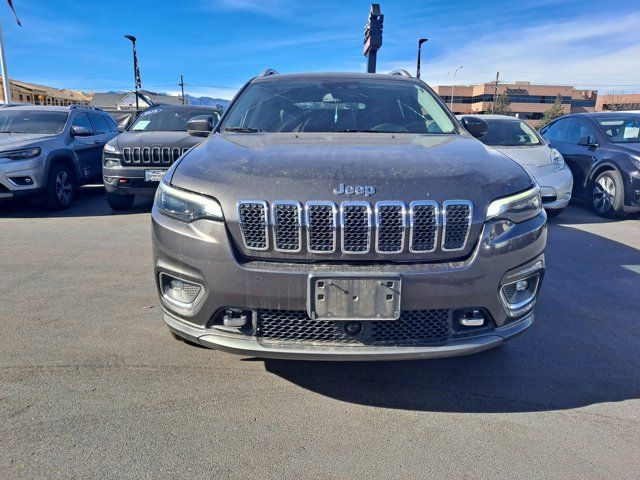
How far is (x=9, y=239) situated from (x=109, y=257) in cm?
183

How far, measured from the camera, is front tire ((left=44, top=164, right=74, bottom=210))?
7422 mm

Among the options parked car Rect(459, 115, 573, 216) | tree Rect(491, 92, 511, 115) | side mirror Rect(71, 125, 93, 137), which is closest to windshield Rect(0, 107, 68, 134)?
side mirror Rect(71, 125, 93, 137)

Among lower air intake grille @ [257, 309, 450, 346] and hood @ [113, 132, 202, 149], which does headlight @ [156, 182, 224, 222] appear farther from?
hood @ [113, 132, 202, 149]

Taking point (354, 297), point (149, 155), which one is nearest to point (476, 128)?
point (354, 297)

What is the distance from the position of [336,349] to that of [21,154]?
7026mm

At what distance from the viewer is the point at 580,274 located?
15.0ft

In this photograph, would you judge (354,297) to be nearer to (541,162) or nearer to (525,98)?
(541,162)

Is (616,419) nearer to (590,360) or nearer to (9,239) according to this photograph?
(590,360)

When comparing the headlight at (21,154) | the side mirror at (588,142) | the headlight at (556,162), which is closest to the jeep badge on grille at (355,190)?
the headlight at (556,162)

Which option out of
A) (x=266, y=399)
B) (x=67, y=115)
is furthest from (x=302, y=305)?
(x=67, y=115)

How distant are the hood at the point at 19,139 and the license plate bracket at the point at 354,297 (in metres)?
6.99

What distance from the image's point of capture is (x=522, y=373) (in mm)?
2730

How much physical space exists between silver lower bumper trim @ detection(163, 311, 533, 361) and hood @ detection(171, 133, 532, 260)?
0.43m

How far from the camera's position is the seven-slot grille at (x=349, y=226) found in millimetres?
2117
